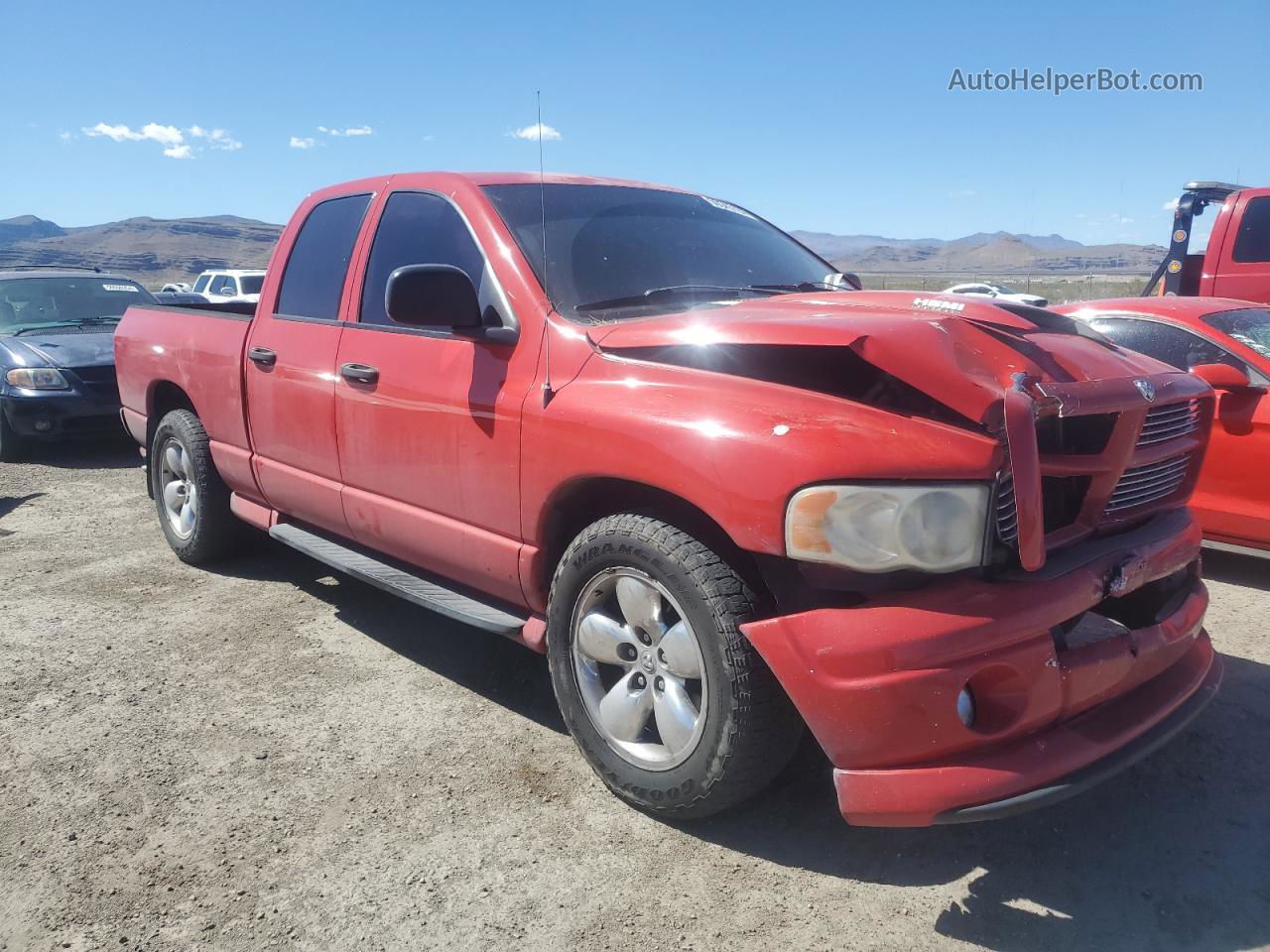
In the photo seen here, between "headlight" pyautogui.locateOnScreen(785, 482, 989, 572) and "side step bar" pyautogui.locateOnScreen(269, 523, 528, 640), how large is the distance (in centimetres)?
127

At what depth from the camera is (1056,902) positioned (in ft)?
7.63

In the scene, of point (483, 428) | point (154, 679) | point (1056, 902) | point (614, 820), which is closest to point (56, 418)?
point (154, 679)

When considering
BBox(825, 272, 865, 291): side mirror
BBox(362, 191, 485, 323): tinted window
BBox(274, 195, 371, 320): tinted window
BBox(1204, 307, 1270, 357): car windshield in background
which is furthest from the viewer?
BBox(1204, 307, 1270, 357): car windshield in background

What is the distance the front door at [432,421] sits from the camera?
9.98 feet

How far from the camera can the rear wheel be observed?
15.9ft

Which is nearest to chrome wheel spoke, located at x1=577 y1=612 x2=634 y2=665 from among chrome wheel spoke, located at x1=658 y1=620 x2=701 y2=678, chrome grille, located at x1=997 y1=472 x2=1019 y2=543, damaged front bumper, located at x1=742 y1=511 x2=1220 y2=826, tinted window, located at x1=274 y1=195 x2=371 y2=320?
chrome wheel spoke, located at x1=658 y1=620 x2=701 y2=678

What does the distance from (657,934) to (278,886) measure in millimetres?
1003

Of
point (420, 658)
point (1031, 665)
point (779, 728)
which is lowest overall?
point (420, 658)

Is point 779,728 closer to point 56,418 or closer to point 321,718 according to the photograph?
point 321,718

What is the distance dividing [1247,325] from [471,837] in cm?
466

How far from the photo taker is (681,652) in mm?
2521

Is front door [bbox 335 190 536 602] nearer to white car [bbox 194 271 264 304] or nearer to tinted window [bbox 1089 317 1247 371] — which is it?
tinted window [bbox 1089 317 1247 371]

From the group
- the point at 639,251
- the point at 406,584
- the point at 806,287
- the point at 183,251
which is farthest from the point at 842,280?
the point at 183,251

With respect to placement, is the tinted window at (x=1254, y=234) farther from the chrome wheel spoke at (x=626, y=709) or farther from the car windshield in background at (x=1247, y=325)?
the chrome wheel spoke at (x=626, y=709)
